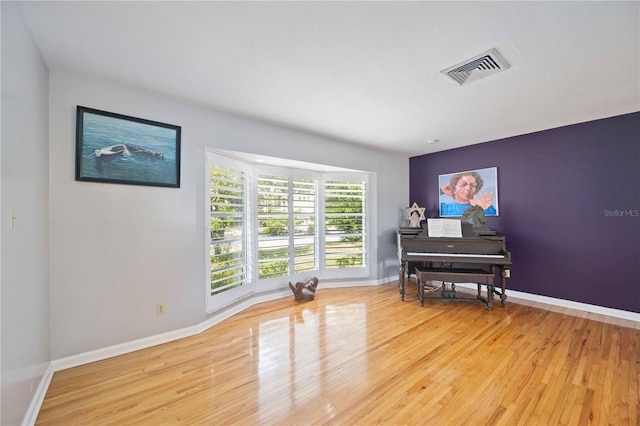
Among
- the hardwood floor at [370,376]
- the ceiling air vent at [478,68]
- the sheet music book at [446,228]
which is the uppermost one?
the ceiling air vent at [478,68]

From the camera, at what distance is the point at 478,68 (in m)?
2.10

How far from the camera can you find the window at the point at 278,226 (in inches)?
124

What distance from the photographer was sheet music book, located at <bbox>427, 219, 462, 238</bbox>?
371cm

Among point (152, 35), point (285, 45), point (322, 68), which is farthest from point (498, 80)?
point (152, 35)

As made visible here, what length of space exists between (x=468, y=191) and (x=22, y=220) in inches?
200

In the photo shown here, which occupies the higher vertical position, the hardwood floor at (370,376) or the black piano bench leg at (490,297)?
the black piano bench leg at (490,297)

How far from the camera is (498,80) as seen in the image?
90.4 inches

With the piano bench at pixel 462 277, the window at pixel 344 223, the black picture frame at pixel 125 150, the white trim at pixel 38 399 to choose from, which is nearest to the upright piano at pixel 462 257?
the piano bench at pixel 462 277

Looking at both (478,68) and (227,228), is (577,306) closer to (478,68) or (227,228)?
(478,68)

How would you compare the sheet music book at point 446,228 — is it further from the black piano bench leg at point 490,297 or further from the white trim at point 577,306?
the white trim at point 577,306

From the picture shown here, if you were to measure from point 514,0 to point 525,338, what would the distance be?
2.82 meters

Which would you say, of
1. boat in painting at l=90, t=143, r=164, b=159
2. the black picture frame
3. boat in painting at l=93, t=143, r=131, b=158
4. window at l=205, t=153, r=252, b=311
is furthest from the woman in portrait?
boat in painting at l=93, t=143, r=131, b=158

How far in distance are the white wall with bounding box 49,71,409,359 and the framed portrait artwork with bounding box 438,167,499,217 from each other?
132 inches

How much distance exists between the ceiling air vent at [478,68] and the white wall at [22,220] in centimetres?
271
